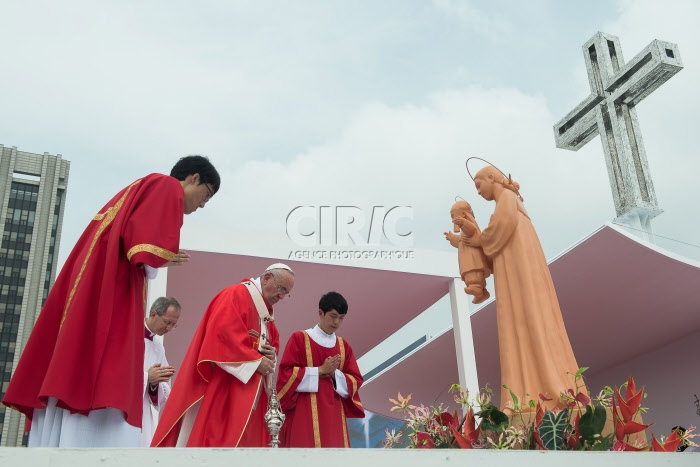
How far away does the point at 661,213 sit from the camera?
380 inches

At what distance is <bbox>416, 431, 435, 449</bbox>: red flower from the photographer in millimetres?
3127

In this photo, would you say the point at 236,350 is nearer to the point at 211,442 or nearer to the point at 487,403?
the point at 211,442

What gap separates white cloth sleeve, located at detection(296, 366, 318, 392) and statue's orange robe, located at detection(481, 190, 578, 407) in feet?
5.02

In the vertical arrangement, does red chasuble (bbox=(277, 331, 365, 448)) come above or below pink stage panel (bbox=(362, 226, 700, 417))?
below

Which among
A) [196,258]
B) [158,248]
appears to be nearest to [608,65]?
[196,258]

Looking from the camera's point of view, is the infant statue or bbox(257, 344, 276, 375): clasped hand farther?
the infant statue

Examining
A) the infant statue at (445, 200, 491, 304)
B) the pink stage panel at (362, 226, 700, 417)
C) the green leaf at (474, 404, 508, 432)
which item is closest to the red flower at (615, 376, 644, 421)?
the green leaf at (474, 404, 508, 432)

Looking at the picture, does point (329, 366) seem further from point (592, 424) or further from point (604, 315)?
point (604, 315)

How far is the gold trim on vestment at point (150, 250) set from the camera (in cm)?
279

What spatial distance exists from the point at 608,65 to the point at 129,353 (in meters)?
9.73

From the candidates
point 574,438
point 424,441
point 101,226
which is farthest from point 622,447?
point 101,226

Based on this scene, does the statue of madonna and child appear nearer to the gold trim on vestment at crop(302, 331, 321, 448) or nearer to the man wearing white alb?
the gold trim on vestment at crop(302, 331, 321, 448)

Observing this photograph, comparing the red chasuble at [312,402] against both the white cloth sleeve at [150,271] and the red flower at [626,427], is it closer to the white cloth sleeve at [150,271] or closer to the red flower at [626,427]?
the white cloth sleeve at [150,271]

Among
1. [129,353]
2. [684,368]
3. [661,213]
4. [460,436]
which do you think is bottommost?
[460,436]
